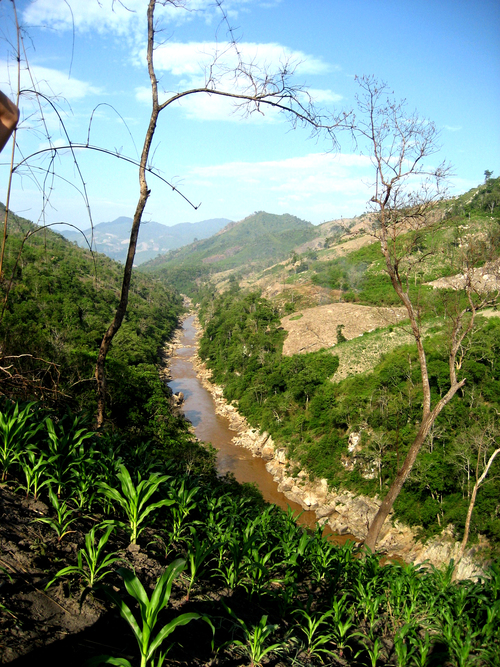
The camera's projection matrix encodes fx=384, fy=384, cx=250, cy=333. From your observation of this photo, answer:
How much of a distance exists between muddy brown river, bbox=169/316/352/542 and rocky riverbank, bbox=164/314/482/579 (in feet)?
1.38

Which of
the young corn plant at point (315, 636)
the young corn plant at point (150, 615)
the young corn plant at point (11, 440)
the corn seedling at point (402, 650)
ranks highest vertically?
→ the young corn plant at point (11, 440)

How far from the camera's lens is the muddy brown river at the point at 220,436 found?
19934 mm

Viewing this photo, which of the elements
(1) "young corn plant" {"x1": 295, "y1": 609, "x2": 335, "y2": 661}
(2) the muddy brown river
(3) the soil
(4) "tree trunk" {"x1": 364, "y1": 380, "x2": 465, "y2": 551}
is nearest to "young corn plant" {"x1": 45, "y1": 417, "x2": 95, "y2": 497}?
(3) the soil

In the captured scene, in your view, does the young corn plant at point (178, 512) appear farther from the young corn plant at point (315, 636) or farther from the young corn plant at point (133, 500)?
the young corn plant at point (315, 636)

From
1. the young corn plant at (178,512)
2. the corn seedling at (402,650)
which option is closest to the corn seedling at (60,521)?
the young corn plant at (178,512)

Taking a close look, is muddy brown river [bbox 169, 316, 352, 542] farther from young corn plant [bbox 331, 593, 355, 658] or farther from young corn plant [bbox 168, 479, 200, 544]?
young corn plant [bbox 331, 593, 355, 658]

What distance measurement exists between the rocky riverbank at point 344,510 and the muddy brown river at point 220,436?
42cm

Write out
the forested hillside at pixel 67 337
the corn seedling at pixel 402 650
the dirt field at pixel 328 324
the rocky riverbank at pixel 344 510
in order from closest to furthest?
the corn seedling at pixel 402 650 → the forested hillside at pixel 67 337 → the rocky riverbank at pixel 344 510 → the dirt field at pixel 328 324

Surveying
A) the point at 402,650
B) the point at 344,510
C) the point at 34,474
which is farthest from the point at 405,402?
the point at 34,474

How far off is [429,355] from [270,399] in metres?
11.0

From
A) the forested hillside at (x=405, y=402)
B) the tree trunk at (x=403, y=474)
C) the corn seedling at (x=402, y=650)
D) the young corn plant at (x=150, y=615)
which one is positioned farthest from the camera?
the forested hillside at (x=405, y=402)

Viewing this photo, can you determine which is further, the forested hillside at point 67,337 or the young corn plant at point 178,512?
the forested hillside at point 67,337

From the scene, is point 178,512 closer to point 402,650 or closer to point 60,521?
point 60,521

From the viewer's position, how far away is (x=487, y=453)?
1527 cm
